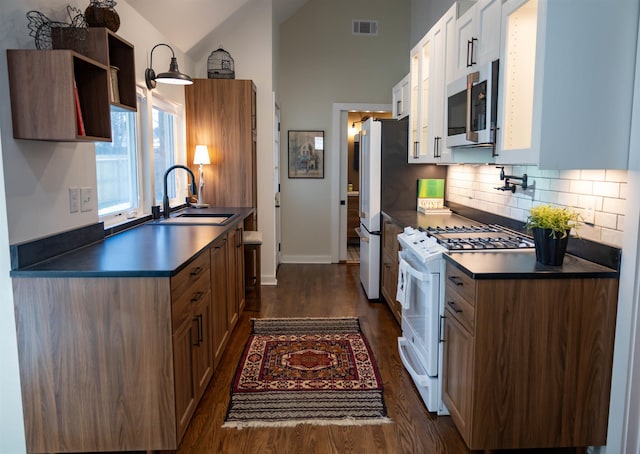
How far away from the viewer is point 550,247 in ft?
7.11

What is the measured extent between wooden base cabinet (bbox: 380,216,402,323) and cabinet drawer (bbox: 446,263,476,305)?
134cm

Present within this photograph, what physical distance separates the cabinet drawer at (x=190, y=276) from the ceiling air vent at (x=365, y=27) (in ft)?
15.1

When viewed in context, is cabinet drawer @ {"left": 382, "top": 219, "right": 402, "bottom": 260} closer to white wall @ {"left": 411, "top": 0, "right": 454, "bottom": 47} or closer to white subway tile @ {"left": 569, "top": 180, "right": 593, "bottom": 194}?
white subway tile @ {"left": 569, "top": 180, "right": 593, "bottom": 194}

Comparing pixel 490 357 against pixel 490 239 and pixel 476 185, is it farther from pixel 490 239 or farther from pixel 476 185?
pixel 476 185

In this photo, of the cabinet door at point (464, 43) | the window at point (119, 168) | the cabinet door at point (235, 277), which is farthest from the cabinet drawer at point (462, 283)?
the window at point (119, 168)

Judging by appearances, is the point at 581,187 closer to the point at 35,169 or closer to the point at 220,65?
the point at 35,169

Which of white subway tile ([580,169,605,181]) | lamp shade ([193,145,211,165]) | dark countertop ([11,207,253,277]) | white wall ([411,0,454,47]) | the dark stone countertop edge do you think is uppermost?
white wall ([411,0,454,47])

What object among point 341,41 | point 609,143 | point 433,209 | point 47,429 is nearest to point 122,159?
point 47,429

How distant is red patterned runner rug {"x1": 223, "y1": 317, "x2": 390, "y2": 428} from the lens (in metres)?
2.62

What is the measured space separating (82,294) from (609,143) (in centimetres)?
227

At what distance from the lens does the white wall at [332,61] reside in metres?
6.27

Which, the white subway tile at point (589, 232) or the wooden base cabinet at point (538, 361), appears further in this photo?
the white subway tile at point (589, 232)

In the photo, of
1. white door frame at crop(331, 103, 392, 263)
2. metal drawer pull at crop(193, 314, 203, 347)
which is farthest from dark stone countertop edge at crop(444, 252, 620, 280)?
white door frame at crop(331, 103, 392, 263)

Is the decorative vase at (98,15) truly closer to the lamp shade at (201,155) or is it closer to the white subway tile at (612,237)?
the lamp shade at (201,155)
